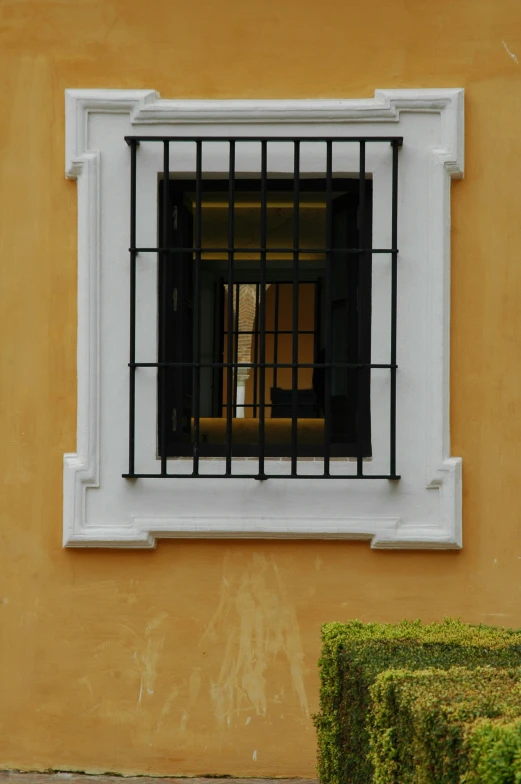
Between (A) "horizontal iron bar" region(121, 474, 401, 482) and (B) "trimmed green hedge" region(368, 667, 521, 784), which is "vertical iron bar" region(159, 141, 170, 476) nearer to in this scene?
(A) "horizontal iron bar" region(121, 474, 401, 482)

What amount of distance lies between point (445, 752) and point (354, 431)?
2.68 m

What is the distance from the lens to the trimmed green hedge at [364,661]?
3.23 m

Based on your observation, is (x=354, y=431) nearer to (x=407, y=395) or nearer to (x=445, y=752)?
(x=407, y=395)

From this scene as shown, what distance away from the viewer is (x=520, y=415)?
16.0ft

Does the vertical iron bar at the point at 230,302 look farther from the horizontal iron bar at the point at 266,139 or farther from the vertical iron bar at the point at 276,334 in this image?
the vertical iron bar at the point at 276,334

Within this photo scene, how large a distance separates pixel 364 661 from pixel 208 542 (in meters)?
1.69

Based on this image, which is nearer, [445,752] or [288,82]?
[445,752]

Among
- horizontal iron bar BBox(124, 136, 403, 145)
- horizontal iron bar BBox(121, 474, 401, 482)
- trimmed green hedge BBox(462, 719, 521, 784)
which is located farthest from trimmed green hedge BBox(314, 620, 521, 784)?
horizontal iron bar BBox(124, 136, 403, 145)

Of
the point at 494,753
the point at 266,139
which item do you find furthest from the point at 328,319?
the point at 494,753

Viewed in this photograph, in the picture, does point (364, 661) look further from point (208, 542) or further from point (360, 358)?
point (360, 358)

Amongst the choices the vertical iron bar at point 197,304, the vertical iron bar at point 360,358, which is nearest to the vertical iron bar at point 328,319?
the vertical iron bar at point 360,358

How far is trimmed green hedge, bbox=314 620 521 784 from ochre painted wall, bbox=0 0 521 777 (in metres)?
0.84

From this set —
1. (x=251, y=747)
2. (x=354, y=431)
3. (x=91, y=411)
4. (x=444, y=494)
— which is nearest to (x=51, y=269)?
(x=91, y=411)

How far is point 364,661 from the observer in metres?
Result: 3.31
